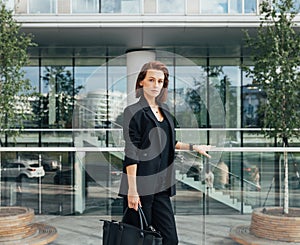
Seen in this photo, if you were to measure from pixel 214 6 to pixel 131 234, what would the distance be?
32.4ft

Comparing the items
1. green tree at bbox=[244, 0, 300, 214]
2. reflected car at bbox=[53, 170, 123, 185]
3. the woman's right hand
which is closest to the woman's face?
the woman's right hand

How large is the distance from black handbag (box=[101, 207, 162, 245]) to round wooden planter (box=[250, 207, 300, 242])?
2631 millimetres

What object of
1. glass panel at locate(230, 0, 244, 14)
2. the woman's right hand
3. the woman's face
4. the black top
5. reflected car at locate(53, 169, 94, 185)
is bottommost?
reflected car at locate(53, 169, 94, 185)

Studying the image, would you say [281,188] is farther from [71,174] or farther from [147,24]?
[147,24]

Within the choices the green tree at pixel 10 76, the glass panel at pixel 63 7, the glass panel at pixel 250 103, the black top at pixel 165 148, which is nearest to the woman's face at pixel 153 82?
the black top at pixel 165 148

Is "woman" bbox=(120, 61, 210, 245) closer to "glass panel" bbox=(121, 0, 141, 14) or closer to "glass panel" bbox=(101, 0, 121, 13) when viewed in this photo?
"glass panel" bbox=(121, 0, 141, 14)

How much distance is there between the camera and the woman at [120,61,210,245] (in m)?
3.68

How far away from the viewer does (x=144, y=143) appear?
12.1 ft

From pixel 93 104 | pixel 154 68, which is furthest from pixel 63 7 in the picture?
pixel 154 68

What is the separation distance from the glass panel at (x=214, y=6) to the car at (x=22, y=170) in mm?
6457

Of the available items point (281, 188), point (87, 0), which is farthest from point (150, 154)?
point (87, 0)

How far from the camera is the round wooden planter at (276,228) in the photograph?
19.6 feet

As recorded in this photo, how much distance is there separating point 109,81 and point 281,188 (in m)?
7.92

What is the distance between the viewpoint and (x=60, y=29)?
495 inches
